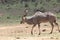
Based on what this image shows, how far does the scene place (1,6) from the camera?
3344 centimetres

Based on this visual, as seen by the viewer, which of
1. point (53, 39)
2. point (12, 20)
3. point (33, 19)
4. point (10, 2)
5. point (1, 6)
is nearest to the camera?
point (53, 39)

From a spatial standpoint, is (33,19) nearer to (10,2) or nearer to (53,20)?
(53,20)

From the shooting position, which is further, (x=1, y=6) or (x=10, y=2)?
(x=10, y=2)

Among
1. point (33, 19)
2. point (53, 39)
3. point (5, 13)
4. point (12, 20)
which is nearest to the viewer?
point (53, 39)

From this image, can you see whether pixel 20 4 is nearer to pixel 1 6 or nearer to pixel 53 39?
pixel 1 6

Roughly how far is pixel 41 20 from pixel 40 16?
0.95ft

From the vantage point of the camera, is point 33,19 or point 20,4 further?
point 20,4

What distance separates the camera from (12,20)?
84.6 feet

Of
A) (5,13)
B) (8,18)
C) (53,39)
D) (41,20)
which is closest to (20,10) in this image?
(5,13)

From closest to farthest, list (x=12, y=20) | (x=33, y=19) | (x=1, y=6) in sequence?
(x=33, y=19)
(x=12, y=20)
(x=1, y=6)

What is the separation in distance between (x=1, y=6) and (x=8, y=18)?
682cm

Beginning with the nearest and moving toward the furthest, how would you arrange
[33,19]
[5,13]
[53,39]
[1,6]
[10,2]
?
1. [53,39]
2. [33,19]
3. [5,13]
4. [1,6]
5. [10,2]

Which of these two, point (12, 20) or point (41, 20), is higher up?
point (41, 20)

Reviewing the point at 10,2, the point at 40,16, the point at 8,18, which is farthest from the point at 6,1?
the point at 40,16
